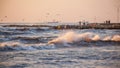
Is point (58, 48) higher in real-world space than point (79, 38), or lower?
lower

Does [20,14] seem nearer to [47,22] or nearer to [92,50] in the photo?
[47,22]

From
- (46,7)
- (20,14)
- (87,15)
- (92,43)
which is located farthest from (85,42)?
(20,14)

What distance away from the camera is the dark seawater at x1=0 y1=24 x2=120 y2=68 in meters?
3.12

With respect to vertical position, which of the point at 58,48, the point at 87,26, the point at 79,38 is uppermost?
the point at 87,26

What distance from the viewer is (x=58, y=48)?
A: 3.25 meters

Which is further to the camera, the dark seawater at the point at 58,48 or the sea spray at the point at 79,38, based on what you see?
the sea spray at the point at 79,38

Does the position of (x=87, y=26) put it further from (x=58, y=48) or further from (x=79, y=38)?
(x=58, y=48)

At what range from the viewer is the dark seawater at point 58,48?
3.12 m

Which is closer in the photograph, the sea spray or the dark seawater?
the dark seawater

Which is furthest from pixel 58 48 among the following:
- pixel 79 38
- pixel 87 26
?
pixel 87 26

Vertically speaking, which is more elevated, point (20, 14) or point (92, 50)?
point (20, 14)

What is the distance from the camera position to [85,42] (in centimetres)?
326

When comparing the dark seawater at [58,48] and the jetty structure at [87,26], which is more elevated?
the jetty structure at [87,26]

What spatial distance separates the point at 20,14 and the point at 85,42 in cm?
90
